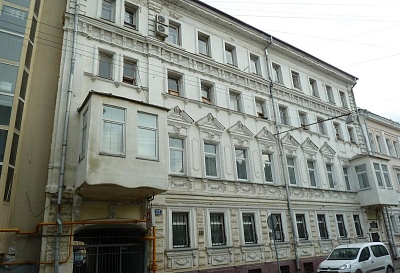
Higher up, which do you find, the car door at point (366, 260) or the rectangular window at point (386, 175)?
the rectangular window at point (386, 175)

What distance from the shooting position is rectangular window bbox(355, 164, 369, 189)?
2248cm

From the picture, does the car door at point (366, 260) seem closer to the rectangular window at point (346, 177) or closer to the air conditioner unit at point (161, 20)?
the rectangular window at point (346, 177)

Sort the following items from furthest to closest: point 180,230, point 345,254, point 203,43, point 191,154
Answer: point 203,43 → point 191,154 → point 345,254 → point 180,230

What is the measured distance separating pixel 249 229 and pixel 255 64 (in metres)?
10.6

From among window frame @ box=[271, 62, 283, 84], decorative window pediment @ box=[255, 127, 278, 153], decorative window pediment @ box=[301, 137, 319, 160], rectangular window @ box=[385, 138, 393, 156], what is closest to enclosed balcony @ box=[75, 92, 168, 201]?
decorative window pediment @ box=[255, 127, 278, 153]

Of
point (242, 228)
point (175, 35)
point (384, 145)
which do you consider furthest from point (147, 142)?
point (384, 145)

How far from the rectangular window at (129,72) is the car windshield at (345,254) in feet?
39.6

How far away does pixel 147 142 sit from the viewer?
1195cm

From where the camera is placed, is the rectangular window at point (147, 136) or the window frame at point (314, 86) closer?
the rectangular window at point (147, 136)

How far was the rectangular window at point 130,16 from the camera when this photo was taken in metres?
15.4

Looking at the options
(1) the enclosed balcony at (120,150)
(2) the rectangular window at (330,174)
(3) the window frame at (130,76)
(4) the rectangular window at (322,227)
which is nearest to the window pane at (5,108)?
(1) the enclosed balcony at (120,150)

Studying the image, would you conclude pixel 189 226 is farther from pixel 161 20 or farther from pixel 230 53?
pixel 230 53

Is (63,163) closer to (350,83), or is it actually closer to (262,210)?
(262,210)

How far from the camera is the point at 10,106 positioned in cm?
1045
